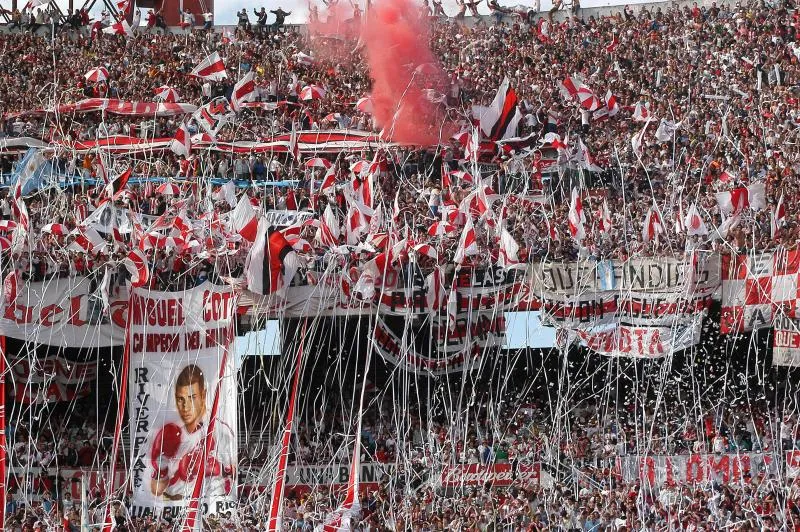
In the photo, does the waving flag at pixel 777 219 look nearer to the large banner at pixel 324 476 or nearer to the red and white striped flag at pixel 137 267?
the large banner at pixel 324 476

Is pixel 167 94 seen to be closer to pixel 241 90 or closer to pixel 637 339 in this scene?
pixel 241 90

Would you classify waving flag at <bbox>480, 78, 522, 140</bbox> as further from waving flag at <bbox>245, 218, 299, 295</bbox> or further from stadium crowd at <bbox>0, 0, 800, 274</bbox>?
waving flag at <bbox>245, 218, 299, 295</bbox>

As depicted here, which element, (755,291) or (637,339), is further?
(637,339)

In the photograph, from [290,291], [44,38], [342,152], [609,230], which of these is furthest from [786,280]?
[44,38]

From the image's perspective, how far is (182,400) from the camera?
2192cm

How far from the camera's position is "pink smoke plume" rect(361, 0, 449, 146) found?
30.5 metres

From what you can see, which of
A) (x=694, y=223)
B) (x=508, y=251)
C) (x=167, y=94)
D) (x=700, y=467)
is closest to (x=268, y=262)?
(x=508, y=251)

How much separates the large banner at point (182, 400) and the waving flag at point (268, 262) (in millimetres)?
937

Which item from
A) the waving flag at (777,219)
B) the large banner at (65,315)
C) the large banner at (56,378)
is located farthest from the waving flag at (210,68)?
the waving flag at (777,219)

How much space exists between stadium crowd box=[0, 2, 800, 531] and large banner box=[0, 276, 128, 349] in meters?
0.29

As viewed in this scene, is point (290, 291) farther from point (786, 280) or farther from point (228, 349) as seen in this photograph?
point (786, 280)

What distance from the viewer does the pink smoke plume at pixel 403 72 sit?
1201 inches

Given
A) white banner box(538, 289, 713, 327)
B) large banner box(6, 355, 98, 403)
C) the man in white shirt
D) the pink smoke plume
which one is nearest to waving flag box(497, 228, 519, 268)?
white banner box(538, 289, 713, 327)

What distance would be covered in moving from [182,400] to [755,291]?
8.06 meters
